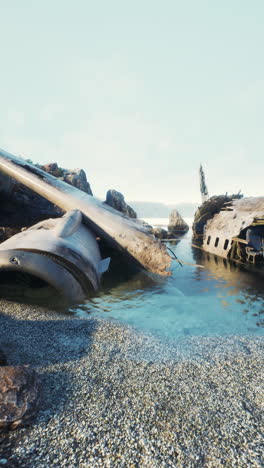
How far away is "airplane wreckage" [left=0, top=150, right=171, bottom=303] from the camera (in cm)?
742

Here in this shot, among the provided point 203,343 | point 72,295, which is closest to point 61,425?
point 203,343

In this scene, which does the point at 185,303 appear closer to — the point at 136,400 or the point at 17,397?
the point at 136,400

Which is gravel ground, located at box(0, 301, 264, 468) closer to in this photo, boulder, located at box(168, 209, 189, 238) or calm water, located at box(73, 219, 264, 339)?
calm water, located at box(73, 219, 264, 339)

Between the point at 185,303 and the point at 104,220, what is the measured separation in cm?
585

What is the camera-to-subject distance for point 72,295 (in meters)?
7.93

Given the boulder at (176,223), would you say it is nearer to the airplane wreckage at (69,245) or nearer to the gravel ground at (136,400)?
the airplane wreckage at (69,245)

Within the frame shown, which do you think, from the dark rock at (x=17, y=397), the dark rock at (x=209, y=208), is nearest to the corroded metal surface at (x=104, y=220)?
the dark rock at (x=17, y=397)

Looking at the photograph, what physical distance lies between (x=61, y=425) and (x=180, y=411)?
5.39ft

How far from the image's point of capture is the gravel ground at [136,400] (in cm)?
271

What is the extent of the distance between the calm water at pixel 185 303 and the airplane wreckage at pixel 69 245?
91cm

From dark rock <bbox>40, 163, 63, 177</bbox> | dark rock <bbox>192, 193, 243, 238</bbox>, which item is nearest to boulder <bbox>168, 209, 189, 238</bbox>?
dark rock <bbox>192, 193, 243, 238</bbox>

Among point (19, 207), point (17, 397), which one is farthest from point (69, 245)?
point (19, 207)

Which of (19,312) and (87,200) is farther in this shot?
(87,200)

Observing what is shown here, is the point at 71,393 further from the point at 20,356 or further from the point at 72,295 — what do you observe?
the point at 72,295
